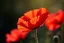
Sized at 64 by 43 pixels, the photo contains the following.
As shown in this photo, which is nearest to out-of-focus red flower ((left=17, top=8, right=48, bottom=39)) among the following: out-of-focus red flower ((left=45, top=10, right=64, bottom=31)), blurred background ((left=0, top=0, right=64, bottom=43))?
out-of-focus red flower ((left=45, top=10, right=64, bottom=31))

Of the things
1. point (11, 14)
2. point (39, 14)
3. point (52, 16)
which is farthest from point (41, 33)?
point (11, 14)

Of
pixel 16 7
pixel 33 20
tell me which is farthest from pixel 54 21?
pixel 16 7

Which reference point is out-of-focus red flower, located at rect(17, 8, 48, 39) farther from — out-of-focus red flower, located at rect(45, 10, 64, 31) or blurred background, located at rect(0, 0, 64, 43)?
blurred background, located at rect(0, 0, 64, 43)

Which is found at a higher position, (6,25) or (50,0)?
(50,0)

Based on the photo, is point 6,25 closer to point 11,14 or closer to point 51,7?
point 11,14

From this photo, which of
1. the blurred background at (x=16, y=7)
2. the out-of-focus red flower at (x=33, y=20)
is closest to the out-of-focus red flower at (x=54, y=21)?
the out-of-focus red flower at (x=33, y=20)

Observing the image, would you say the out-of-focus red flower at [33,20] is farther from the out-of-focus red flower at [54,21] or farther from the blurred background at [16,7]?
the blurred background at [16,7]
